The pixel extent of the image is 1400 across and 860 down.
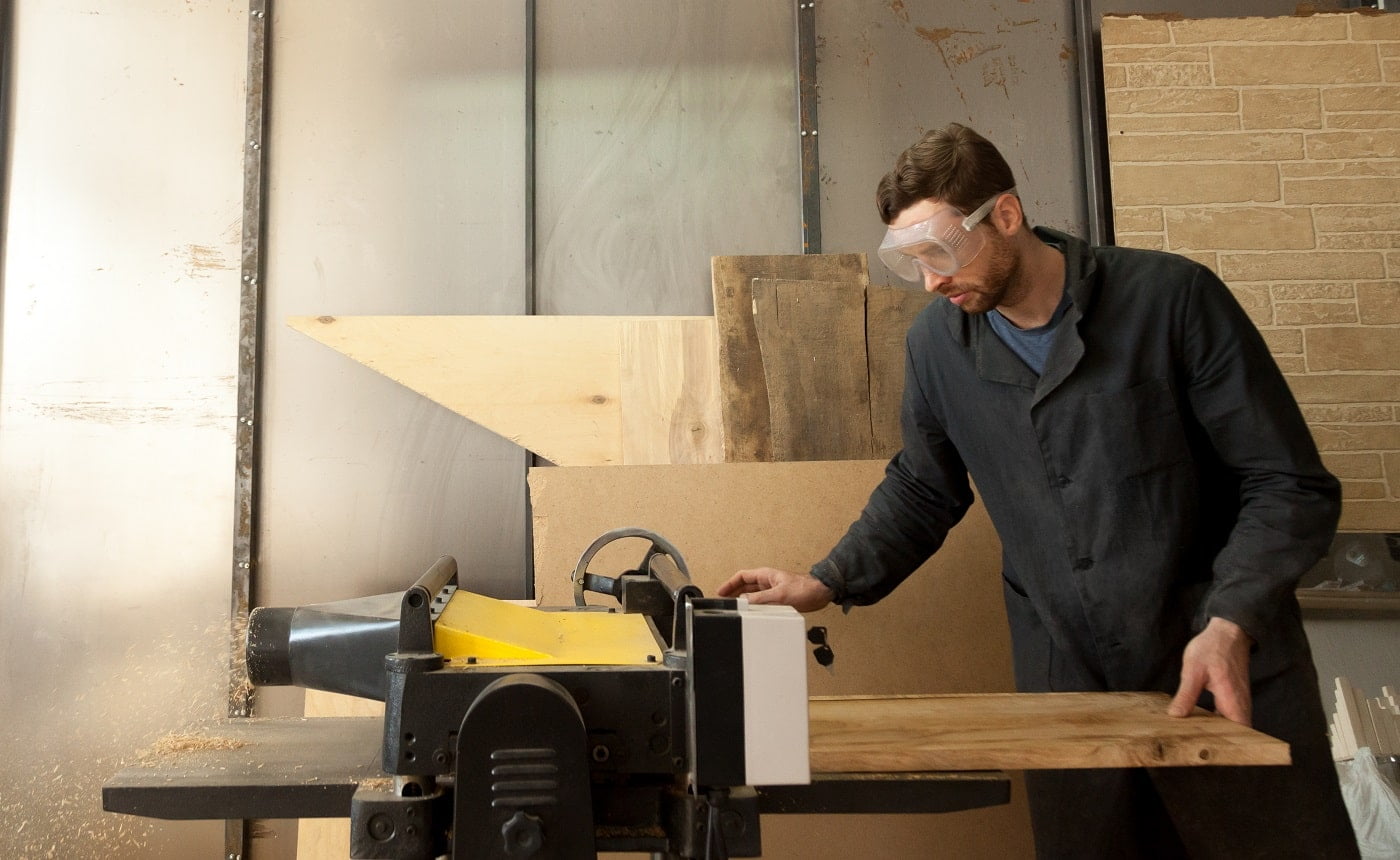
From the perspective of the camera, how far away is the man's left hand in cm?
131

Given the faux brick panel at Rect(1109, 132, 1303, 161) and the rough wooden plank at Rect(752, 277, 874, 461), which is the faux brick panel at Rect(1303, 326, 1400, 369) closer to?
the faux brick panel at Rect(1109, 132, 1303, 161)

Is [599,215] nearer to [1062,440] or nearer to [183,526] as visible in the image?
[183,526]

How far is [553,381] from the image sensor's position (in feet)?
8.43

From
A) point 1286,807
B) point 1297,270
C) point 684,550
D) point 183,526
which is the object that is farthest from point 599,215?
point 1286,807

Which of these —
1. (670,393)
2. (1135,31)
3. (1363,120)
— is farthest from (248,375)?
(1363,120)

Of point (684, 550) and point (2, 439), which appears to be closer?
point (684, 550)

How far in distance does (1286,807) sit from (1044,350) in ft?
2.52

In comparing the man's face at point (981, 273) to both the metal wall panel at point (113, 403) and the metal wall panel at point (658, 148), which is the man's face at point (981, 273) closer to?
the metal wall panel at point (658, 148)

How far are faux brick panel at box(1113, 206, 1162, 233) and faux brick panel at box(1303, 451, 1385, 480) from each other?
0.75 m

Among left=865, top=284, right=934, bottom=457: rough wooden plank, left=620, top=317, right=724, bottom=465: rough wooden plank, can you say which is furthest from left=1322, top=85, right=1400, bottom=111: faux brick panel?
left=620, top=317, right=724, bottom=465: rough wooden plank

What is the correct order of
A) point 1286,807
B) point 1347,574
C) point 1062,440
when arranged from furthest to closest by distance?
point 1347,574
point 1062,440
point 1286,807

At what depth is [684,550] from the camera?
2.27 metres

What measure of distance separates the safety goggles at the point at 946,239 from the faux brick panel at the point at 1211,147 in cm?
131

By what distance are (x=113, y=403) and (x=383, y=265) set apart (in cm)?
80
